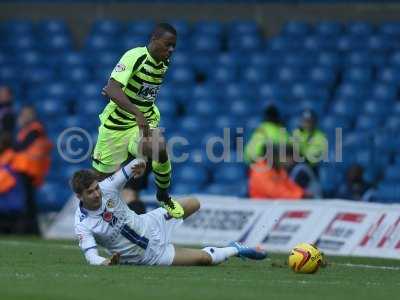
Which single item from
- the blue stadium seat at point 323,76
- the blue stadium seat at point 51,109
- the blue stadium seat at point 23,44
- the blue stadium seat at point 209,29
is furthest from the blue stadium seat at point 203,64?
the blue stadium seat at point 23,44

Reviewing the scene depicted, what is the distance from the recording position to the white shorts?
11880 millimetres

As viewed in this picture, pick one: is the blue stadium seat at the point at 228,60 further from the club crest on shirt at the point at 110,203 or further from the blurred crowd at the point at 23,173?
the club crest on shirt at the point at 110,203

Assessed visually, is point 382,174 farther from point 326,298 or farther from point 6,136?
point 326,298

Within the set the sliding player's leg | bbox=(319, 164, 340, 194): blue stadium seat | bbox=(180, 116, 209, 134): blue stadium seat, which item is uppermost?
bbox=(180, 116, 209, 134): blue stadium seat

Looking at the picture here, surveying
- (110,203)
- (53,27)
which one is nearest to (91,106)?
(53,27)

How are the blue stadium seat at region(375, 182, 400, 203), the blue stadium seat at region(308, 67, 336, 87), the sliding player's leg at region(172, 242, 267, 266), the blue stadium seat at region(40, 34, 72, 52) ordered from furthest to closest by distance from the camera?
1. the blue stadium seat at region(40, 34, 72, 52)
2. the blue stadium seat at region(308, 67, 336, 87)
3. the blue stadium seat at region(375, 182, 400, 203)
4. the sliding player's leg at region(172, 242, 267, 266)

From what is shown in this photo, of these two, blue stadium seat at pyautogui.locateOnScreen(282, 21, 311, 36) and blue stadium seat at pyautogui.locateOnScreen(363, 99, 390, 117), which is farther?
blue stadium seat at pyautogui.locateOnScreen(282, 21, 311, 36)

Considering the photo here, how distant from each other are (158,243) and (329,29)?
11.6m

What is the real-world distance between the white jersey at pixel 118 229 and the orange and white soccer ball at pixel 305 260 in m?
1.26

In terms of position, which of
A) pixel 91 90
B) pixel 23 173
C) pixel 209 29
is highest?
pixel 209 29

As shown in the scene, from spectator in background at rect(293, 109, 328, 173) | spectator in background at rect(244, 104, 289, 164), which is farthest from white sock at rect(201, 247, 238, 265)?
spectator in background at rect(293, 109, 328, 173)

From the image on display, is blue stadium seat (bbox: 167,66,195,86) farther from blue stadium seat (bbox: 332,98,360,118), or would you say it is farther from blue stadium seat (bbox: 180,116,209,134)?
blue stadium seat (bbox: 332,98,360,118)

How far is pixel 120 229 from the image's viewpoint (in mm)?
11656

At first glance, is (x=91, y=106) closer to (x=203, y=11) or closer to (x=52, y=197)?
(x=52, y=197)
